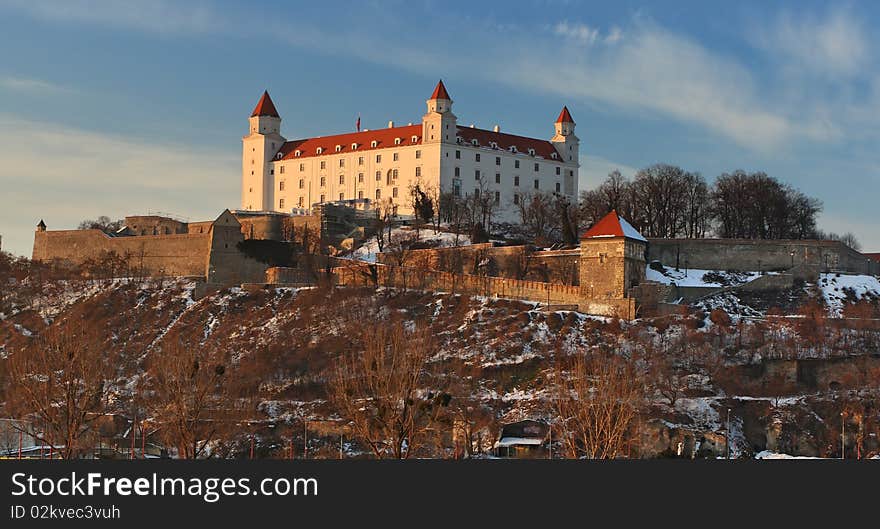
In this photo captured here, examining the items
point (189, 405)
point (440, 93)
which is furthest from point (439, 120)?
point (189, 405)

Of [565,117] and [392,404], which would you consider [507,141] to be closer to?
[565,117]

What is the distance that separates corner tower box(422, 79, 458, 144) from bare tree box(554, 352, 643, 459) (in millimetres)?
42134

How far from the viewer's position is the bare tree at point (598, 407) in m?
48.8

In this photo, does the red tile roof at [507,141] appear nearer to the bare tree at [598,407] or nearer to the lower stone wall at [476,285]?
the lower stone wall at [476,285]

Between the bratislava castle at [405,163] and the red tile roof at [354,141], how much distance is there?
3.1 inches

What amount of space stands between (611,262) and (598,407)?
2172 cm

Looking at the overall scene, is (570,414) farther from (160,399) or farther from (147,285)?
(147,285)

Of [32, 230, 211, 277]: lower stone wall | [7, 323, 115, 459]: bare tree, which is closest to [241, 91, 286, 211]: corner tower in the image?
[32, 230, 211, 277]: lower stone wall

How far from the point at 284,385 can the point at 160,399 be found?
860 centimetres

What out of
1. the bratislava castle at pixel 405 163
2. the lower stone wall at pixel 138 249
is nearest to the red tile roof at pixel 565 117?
the bratislava castle at pixel 405 163

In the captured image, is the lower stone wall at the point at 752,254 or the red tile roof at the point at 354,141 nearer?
the lower stone wall at the point at 752,254

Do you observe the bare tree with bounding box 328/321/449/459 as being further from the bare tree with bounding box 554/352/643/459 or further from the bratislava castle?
the bratislava castle

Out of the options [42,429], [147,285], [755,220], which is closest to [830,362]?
[755,220]

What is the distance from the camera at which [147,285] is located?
83875 mm
